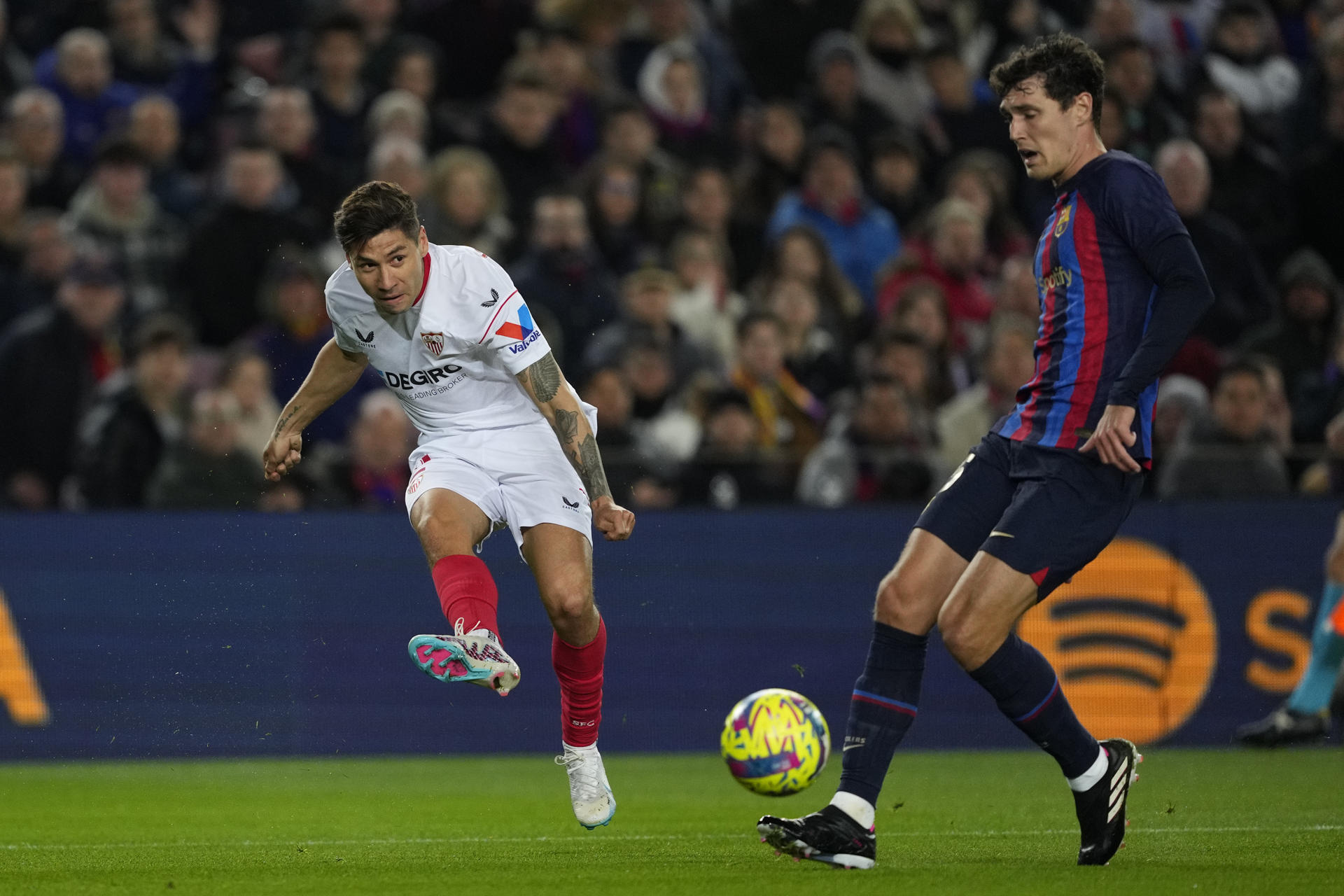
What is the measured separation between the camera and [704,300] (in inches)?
517

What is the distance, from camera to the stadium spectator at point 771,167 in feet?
47.6

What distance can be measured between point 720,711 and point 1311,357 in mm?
5058

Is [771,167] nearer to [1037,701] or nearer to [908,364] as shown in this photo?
[908,364]

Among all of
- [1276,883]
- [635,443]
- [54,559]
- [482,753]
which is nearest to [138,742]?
[54,559]

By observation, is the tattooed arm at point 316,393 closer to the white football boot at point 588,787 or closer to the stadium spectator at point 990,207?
the white football boot at point 588,787

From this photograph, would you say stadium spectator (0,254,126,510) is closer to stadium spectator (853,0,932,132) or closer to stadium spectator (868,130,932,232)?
stadium spectator (868,130,932,232)

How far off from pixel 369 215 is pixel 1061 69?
2.43m

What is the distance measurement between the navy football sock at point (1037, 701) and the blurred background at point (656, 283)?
4.93 m

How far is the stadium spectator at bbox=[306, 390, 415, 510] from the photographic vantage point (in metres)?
11.4

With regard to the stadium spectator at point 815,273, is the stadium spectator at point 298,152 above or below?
above

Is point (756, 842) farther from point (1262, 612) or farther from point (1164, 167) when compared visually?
point (1164, 167)

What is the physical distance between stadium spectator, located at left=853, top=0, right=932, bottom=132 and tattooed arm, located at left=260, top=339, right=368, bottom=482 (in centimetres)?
889

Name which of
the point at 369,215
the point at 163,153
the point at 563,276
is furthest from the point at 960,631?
the point at 163,153

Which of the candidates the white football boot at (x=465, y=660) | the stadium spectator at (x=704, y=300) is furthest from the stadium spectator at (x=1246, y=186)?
the white football boot at (x=465, y=660)
